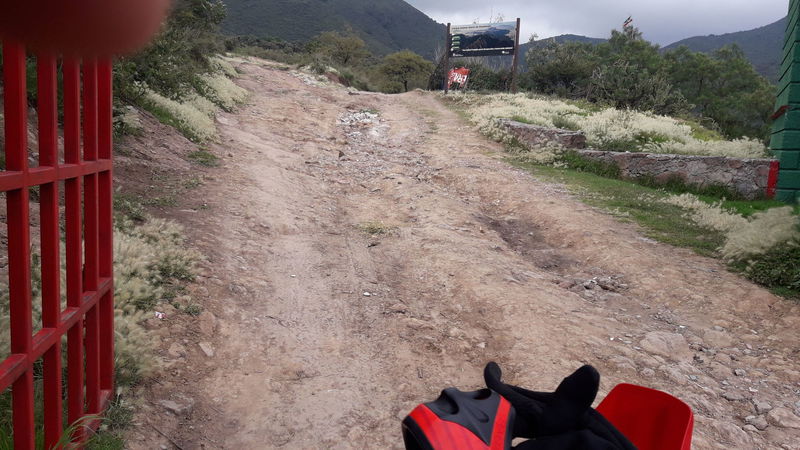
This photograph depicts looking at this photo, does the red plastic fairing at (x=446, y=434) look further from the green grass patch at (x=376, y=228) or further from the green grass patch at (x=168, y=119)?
the green grass patch at (x=168, y=119)

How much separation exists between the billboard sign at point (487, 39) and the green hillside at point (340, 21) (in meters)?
28.4

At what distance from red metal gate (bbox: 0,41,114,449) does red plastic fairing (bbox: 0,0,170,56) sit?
67cm

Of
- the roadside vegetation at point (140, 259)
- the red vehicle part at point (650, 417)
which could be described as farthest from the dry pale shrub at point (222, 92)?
the red vehicle part at point (650, 417)

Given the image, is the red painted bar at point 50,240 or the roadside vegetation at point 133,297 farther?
the roadside vegetation at point 133,297

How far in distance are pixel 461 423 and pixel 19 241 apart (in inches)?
54.4

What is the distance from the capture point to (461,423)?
148cm

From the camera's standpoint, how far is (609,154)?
12.1 meters

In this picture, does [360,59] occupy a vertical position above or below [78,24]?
above

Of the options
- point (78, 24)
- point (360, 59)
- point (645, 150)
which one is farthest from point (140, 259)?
point (360, 59)

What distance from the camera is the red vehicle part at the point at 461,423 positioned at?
1.42 m

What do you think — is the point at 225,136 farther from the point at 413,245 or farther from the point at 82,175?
the point at 82,175

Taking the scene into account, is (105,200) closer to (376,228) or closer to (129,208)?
(129,208)

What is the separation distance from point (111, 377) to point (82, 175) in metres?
1.17

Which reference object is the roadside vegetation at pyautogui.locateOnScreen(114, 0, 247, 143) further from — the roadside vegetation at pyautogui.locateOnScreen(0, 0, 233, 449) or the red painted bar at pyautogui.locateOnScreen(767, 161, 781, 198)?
the red painted bar at pyautogui.locateOnScreen(767, 161, 781, 198)
